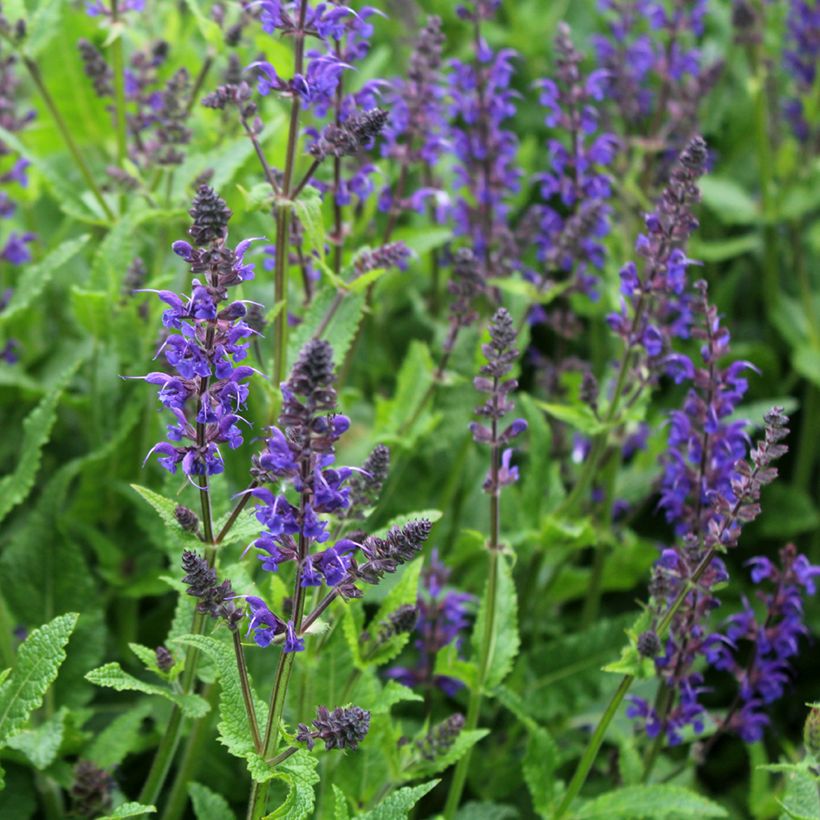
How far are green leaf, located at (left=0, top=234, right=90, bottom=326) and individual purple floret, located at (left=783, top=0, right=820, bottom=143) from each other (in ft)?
9.93

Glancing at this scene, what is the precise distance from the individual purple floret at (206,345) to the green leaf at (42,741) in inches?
38.0

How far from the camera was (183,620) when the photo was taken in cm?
244

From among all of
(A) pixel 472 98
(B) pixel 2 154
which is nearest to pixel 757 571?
→ (A) pixel 472 98

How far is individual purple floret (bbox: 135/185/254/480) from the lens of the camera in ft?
6.36

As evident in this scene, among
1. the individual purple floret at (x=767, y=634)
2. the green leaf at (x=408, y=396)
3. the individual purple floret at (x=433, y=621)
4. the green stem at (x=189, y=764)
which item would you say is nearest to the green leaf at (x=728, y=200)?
the green leaf at (x=408, y=396)

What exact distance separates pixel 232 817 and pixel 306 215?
1395mm

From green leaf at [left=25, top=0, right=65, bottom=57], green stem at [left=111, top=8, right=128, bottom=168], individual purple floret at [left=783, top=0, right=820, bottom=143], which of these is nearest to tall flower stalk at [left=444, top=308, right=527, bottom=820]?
green stem at [left=111, top=8, right=128, bottom=168]

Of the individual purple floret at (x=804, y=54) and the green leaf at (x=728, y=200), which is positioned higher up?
the individual purple floret at (x=804, y=54)

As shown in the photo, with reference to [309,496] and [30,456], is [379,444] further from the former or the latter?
[30,456]

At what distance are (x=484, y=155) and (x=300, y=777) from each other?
2282 mm

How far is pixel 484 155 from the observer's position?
12.1 feet

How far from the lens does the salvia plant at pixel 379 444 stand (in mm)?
2195

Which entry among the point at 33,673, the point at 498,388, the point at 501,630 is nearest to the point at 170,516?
the point at 33,673

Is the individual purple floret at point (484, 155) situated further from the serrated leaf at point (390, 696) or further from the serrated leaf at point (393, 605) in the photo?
the serrated leaf at point (390, 696)
